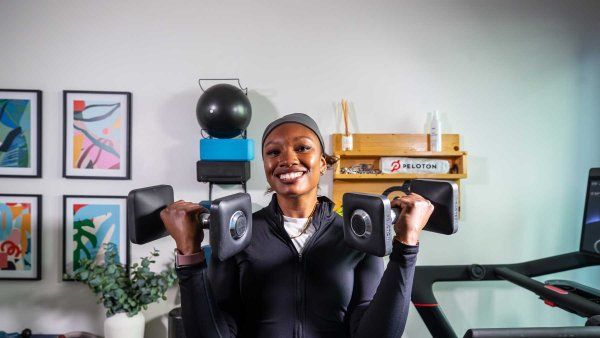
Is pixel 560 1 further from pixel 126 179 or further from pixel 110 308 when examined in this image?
pixel 110 308

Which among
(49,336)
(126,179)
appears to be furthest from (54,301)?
(126,179)

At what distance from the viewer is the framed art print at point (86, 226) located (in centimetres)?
210

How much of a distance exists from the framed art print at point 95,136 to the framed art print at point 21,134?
17 centimetres

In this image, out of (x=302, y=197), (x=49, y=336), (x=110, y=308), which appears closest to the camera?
(x=302, y=197)

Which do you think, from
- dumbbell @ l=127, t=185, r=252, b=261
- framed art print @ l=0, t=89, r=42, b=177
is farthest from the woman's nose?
framed art print @ l=0, t=89, r=42, b=177

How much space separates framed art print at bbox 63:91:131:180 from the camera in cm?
210

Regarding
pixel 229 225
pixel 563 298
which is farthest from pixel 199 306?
pixel 563 298

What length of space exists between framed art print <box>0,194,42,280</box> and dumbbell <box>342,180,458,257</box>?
206cm

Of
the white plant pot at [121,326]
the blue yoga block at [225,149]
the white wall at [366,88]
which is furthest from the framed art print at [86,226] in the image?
the blue yoga block at [225,149]

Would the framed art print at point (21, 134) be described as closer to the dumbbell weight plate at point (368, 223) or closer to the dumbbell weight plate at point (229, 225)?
the dumbbell weight plate at point (229, 225)

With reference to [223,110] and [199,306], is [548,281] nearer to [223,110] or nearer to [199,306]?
[199,306]

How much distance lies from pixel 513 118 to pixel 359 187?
1085 mm

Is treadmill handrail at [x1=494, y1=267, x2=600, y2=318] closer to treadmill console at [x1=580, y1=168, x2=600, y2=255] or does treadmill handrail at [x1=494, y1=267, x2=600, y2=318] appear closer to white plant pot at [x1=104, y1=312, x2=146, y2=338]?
treadmill console at [x1=580, y1=168, x2=600, y2=255]

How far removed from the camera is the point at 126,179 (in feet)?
6.94
